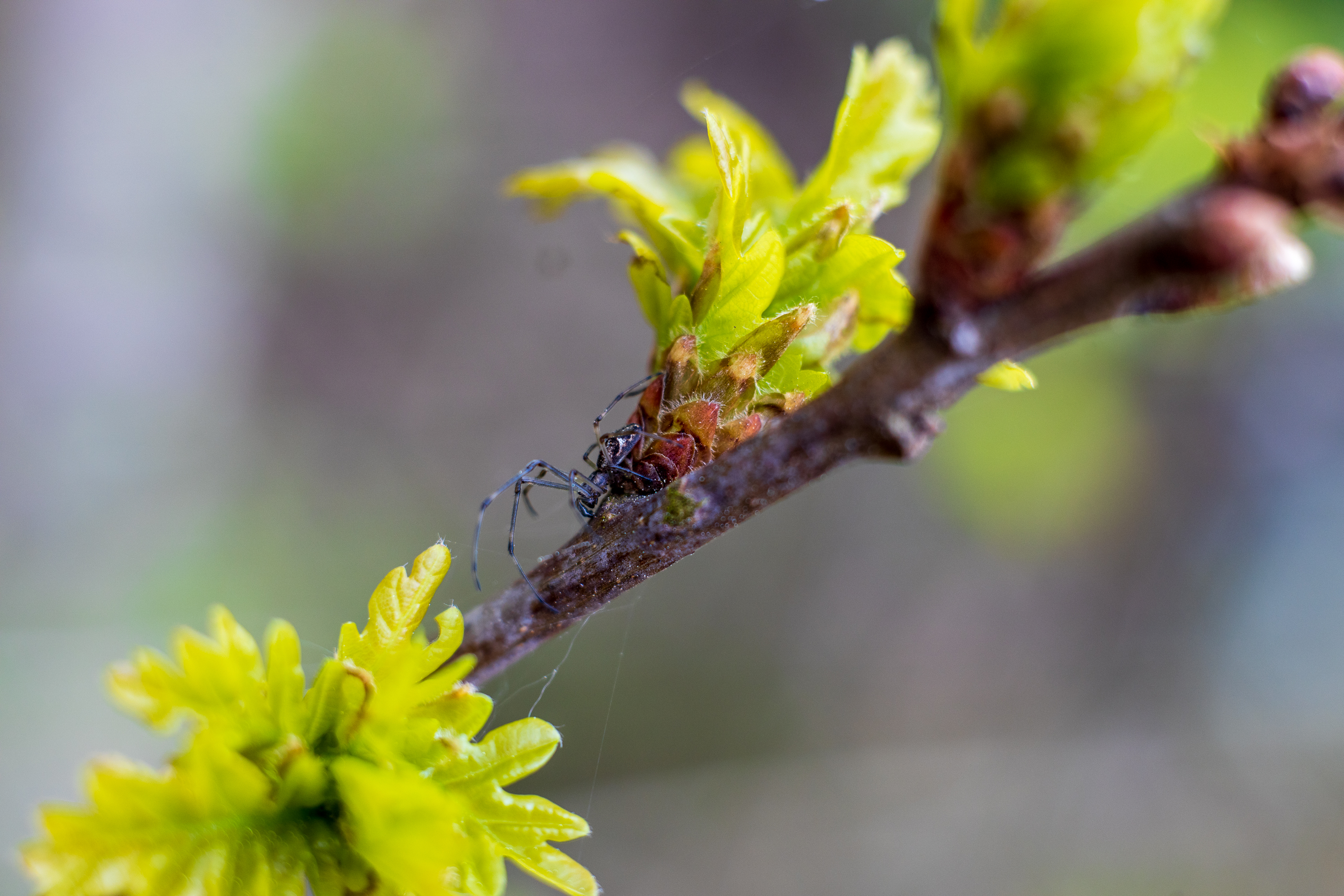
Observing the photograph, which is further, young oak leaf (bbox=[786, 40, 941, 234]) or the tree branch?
young oak leaf (bbox=[786, 40, 941, 234])

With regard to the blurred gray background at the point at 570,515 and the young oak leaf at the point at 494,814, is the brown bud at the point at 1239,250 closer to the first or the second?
the young oak leaf at the point at 494,814

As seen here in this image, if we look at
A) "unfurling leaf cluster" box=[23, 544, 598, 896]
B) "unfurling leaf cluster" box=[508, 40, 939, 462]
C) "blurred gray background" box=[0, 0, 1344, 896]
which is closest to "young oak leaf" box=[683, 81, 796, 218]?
"unfurling leaf cluster" box=[508, 40, 939, 462]

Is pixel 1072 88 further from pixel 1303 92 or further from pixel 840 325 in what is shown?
pixel 840 325

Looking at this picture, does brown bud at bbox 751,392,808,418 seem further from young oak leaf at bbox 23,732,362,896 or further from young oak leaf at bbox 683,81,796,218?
young oak leaf at bbox 23,732,362,896

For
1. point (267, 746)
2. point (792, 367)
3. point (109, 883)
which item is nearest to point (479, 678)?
point (267, 746)

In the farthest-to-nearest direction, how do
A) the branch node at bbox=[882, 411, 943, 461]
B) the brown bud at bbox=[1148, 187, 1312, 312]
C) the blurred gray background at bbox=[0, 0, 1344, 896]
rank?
1. the blurred gray background at bbox=[0, 0, 1344, 896]
2. the branch node at bbox=[882, 411, 943, 461]
3. the brown bud at bbox=[1148, 187, 1312, 312]

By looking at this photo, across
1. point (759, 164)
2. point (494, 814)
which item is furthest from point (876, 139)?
point (494, 814)

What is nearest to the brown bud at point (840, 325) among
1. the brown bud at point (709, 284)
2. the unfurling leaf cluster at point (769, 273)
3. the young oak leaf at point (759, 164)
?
the unfurling leaf cluster at point (769, 273)

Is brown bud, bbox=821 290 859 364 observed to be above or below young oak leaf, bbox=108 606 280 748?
above
